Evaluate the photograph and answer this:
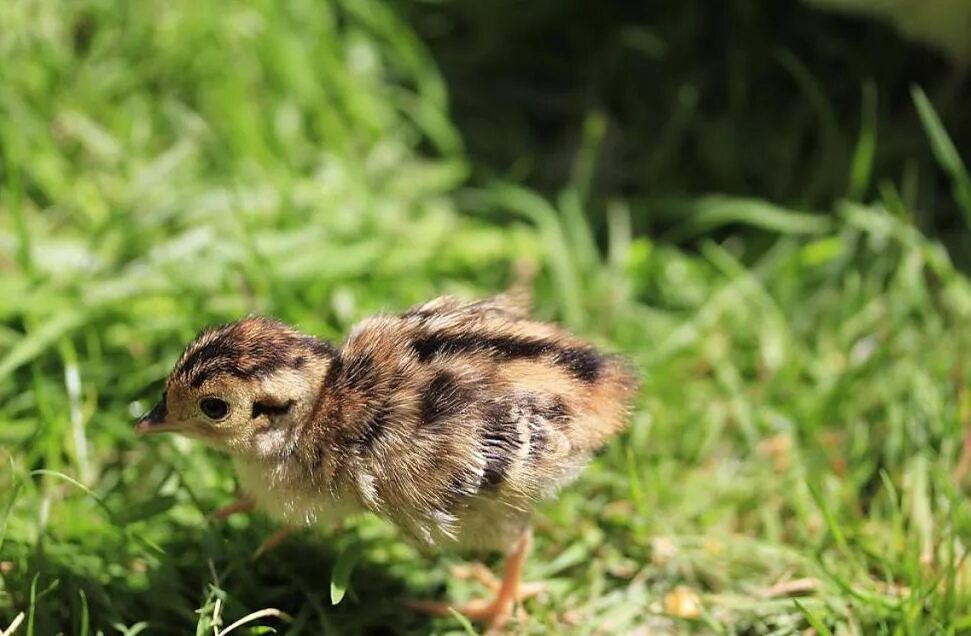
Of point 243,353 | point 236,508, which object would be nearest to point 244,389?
point 243,353

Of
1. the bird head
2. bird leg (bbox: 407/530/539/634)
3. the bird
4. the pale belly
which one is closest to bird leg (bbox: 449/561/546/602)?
bird leg (bbox: 407/530/539/634)

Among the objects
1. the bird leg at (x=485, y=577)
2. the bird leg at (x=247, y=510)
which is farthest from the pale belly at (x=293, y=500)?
the bird leg at (x=485, y=577)

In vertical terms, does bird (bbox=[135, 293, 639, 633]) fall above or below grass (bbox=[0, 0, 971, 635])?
above

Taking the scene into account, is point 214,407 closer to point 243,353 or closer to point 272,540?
point 243,353

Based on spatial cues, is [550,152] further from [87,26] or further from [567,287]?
[87,26]

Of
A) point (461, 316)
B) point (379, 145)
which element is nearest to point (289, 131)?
point (379, 145)

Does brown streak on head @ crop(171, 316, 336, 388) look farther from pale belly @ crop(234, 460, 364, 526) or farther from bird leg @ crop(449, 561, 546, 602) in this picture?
bird leg @ crop(449, 561, 546, 602)

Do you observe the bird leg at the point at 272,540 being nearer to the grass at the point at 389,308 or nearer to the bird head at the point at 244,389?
the grass at the point at 389,308
